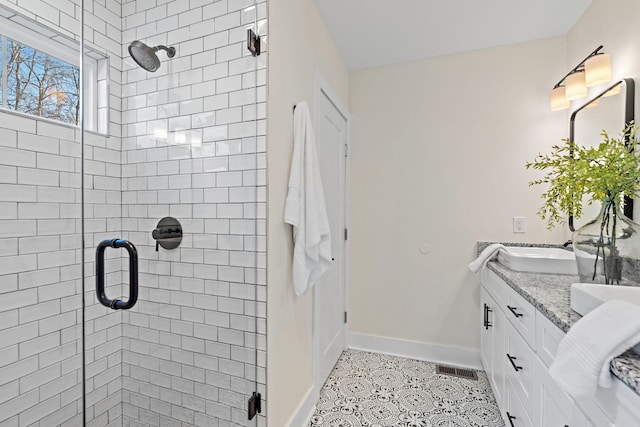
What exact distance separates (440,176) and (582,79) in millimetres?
1063

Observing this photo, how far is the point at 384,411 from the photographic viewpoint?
1.91 m

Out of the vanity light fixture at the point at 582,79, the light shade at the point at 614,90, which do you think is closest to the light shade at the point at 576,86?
the vanity light fixture at the point at 582,79

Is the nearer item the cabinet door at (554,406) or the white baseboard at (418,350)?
the cabinet door at (554,406)

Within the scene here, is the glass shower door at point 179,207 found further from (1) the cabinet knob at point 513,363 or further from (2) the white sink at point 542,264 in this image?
(2) the white sink at point 542,264

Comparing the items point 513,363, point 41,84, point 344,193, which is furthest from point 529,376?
point 41,84

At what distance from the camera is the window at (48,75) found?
108 cm

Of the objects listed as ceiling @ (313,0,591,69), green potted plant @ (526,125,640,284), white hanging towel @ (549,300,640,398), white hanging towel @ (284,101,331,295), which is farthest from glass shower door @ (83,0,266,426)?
green potted plant @ (526,125,640,284)

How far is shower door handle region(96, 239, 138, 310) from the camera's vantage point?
1144mm

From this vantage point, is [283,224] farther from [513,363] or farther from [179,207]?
[513,363]

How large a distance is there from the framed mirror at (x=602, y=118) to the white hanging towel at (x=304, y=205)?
162 cm

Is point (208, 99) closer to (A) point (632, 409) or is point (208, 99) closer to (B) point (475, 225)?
(A) point (632, 409)

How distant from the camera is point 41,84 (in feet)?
3.85

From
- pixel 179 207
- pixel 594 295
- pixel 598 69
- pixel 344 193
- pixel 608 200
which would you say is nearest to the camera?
pixel 594 295

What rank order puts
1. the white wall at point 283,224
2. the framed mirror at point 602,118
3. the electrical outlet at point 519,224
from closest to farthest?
1. the white wall at point 283,224
2. the framed mirror at point 602,118
3. the electrical outlet at point 519,224
